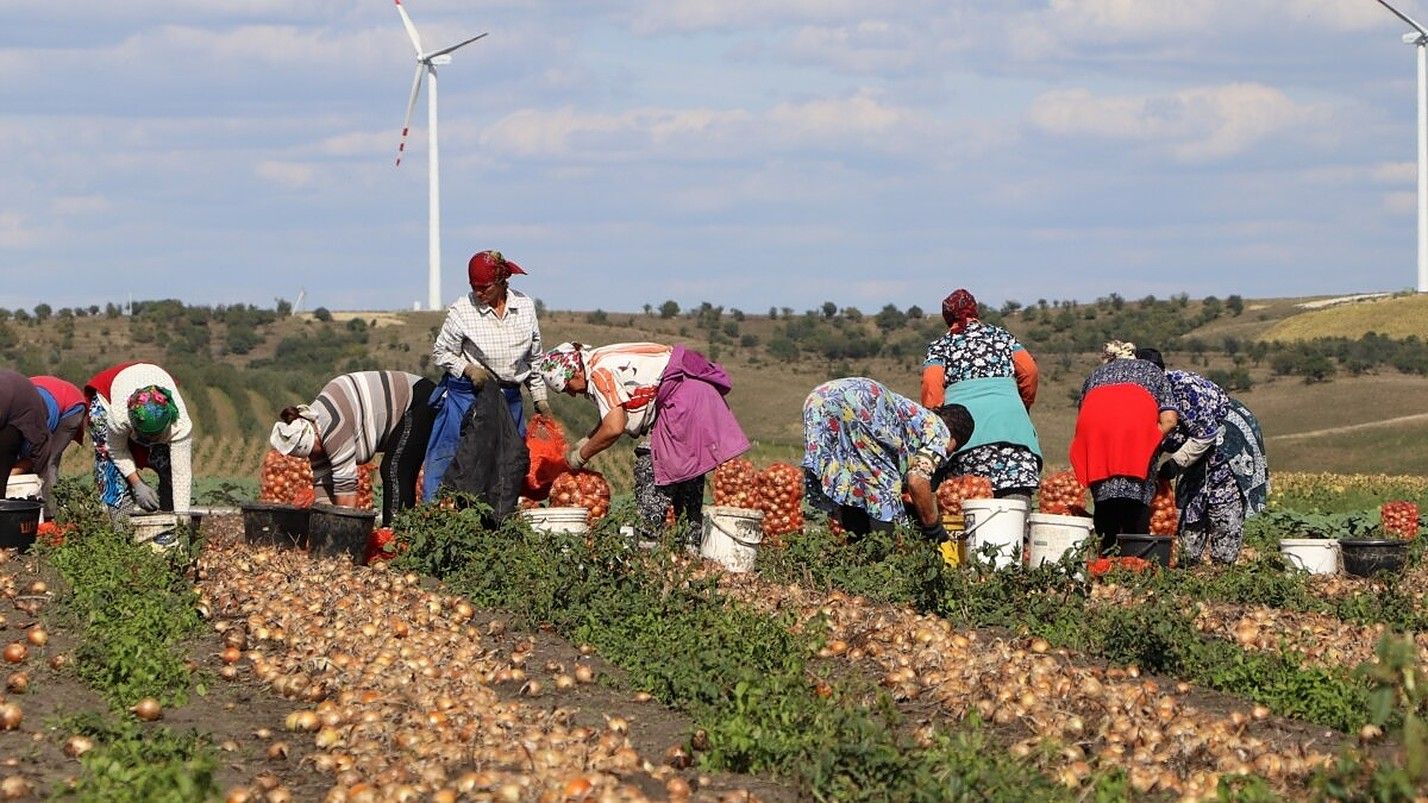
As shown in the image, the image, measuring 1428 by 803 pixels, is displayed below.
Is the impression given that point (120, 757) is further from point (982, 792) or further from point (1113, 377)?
point (1113, 377)

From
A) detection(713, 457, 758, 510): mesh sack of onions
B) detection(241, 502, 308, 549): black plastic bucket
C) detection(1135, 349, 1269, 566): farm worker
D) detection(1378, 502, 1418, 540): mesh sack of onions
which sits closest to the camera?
detection(241, 502, 308, 549): black plastic bucket

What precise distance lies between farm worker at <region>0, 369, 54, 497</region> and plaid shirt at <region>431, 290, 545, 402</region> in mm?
2267

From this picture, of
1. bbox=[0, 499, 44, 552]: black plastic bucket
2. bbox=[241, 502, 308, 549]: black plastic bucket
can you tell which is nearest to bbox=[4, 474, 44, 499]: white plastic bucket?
bbox=[0, 499, 44, 552]: black plastic bucket

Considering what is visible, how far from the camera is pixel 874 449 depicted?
10609 mm

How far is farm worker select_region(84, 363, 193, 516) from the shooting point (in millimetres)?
10852

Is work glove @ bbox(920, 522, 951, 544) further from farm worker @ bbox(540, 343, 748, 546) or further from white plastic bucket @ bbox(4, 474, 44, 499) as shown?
white plastic bucket @ bbox(4, 474, 44, 499)

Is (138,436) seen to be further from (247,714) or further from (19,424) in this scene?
(247,714)

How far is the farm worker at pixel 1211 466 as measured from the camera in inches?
447

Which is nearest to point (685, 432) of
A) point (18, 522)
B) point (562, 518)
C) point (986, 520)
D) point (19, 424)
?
point (562, 518)

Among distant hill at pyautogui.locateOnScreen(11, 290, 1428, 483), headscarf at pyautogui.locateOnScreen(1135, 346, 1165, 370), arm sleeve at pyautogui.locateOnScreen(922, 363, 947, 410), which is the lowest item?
distant hill at pyautogui.locateOnScreen(11, 290, 1428, 483)

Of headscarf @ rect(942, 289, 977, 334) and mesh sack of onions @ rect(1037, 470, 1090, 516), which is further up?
headscarf @ rect(942, 289, 977, 334)

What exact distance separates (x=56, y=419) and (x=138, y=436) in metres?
0.89

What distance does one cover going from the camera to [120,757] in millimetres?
5438

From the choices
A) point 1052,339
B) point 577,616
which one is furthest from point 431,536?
point 1052,339
